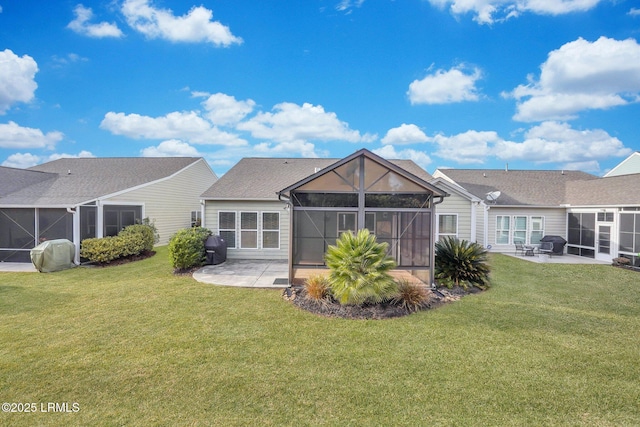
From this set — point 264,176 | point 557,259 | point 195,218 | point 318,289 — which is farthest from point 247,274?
point 557,259

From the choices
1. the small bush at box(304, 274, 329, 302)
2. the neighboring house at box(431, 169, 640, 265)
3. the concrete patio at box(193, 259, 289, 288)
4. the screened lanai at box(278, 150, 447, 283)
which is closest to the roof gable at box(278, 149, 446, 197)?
the screened lanai at box(278, 150, 447, 283)

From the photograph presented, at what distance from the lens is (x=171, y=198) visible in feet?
58.8

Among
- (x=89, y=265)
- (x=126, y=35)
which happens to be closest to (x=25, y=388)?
(x=89, y=265)

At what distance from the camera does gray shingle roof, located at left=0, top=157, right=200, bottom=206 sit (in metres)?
13.1

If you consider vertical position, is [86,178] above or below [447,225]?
above

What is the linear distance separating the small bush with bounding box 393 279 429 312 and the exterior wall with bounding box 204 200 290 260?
6.94 m

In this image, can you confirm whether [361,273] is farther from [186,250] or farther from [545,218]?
[545,218]

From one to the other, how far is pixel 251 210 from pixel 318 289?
686 cm

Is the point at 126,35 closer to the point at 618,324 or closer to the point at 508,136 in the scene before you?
the point at 618,324

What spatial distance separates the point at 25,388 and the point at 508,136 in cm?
2208

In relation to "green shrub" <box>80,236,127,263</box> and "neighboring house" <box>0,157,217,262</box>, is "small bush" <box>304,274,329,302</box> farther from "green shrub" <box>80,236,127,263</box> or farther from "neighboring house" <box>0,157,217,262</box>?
"neighboring house" <box>0,157,217,262</box>

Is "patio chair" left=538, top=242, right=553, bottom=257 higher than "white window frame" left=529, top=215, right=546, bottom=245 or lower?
lower

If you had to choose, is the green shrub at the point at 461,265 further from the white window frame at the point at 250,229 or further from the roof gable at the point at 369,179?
the white window frame at the point at 250,229

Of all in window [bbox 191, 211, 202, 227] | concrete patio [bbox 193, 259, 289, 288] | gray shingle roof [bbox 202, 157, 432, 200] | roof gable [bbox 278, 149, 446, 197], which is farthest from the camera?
window [bbox 191, 211, 202, 227]
